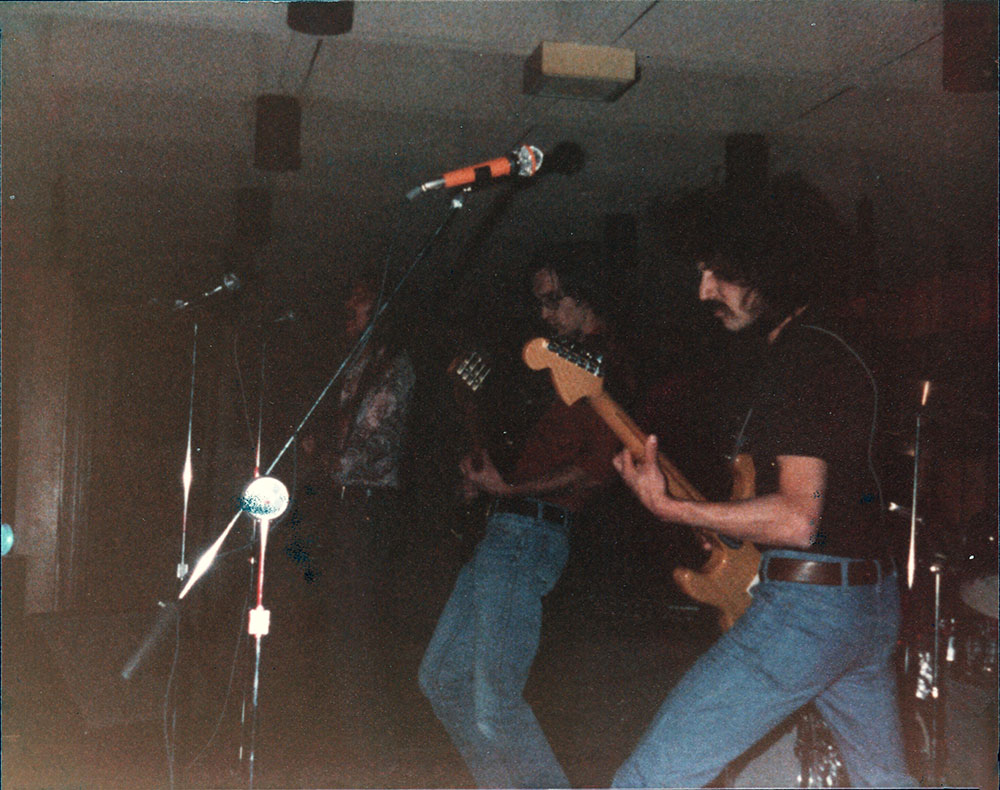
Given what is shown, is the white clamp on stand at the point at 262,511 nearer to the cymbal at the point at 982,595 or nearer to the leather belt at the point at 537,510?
the leather belt at the point at 537,510

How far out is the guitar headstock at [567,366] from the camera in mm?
1954

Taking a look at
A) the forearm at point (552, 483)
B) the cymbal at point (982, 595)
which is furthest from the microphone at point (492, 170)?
the cymbal at point (982, 595)

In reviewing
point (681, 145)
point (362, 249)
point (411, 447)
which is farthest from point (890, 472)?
point (362, 249)

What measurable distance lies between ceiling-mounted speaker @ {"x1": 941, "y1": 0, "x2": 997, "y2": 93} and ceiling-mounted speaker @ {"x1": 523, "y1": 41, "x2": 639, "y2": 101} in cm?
85

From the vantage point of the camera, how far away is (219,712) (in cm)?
198

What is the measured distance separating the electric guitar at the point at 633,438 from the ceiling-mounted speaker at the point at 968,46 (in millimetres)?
1162

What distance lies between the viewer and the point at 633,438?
1948mm

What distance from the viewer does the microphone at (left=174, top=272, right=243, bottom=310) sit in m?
1.93

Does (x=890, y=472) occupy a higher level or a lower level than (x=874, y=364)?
lower

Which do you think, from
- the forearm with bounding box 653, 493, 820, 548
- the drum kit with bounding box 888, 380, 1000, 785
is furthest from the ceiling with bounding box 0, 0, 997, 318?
the forearm with bounding box 653, 493, 820, 548

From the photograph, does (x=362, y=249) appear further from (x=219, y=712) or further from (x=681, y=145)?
(x=219, y=712)

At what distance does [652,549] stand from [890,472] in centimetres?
57

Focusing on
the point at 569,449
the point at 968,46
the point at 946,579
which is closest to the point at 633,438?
the point at 569,449

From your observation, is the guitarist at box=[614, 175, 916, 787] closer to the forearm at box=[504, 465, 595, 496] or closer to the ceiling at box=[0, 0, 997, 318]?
the forearm at box=[504, 465, 595, 496]
